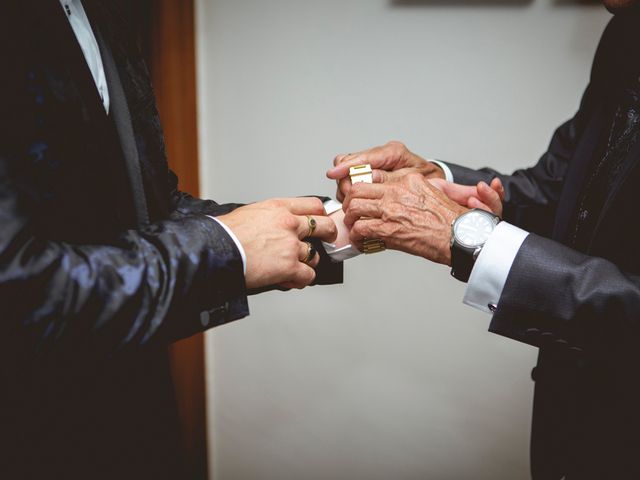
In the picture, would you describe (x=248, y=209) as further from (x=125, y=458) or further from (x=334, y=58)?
(x=334, y=58)

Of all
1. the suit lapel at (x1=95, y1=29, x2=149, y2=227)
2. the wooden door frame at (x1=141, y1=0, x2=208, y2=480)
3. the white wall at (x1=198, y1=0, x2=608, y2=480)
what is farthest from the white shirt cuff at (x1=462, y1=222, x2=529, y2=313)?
the wooden door frame at (x1=141, y1=0, x2=208, y2=480)

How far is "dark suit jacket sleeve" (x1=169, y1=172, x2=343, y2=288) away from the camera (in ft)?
3.98

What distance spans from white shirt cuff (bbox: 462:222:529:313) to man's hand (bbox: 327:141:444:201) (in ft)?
1.24

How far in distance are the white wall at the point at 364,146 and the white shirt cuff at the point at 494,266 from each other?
84 centimetres

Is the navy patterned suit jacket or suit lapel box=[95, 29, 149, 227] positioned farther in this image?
suit lapel box=[95, 29, 149, 227]

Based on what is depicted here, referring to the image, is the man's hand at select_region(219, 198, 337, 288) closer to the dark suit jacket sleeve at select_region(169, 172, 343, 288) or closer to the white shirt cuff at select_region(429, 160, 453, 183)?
the dark suit jacket sleeve at select_region(169, 172, 343, 288)

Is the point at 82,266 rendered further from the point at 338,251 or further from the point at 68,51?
the point at 338,251

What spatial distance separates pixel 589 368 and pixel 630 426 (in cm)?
15

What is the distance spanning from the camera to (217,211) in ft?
3.98

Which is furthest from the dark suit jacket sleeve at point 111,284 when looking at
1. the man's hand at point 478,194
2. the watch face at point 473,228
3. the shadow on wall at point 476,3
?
the shadow on wall at point 476,3

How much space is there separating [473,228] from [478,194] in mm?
361

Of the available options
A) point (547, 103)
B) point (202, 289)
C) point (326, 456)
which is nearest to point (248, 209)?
point (202, 289)

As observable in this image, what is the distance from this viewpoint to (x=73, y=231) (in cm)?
78

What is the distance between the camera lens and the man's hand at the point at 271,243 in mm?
879
